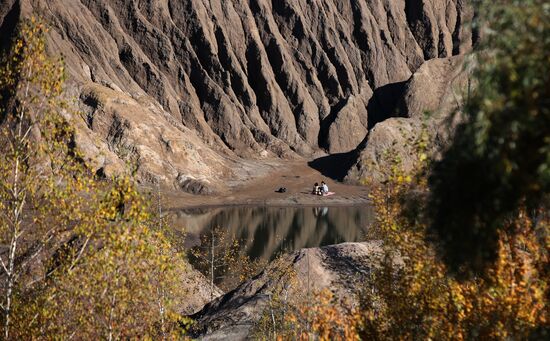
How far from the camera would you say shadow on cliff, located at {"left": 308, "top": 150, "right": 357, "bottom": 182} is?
10594 centimetres

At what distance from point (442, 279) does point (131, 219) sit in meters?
7.31

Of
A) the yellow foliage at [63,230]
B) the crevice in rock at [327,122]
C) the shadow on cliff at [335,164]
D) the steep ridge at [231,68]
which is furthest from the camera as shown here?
the crevice in rock at [327,122]

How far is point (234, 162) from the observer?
107250 millimetres

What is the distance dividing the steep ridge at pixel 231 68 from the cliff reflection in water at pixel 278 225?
558 inches

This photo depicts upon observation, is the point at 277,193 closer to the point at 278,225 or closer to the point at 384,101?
the point at 278,225

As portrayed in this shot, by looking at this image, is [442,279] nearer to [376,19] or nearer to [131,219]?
[131,219]

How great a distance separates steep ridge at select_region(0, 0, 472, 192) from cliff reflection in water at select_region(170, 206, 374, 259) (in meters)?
14.2

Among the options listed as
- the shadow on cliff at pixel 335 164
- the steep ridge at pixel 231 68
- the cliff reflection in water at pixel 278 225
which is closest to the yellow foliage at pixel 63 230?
the cliff reflection in water at pixel 278 225

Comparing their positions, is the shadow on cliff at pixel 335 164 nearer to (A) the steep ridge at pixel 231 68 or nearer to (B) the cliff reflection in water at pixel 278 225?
(A) the steep ridge at pixel 231 68

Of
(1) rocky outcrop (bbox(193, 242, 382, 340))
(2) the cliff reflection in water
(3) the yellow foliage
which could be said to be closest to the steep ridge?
(2) the cliff reflection in water

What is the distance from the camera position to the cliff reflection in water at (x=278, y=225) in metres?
61.0

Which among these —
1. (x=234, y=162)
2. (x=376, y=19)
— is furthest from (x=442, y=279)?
(x=376, y=19)

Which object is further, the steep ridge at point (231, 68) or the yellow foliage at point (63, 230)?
the steep ridge at point (231, 68)

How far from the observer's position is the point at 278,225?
73.3 metres
